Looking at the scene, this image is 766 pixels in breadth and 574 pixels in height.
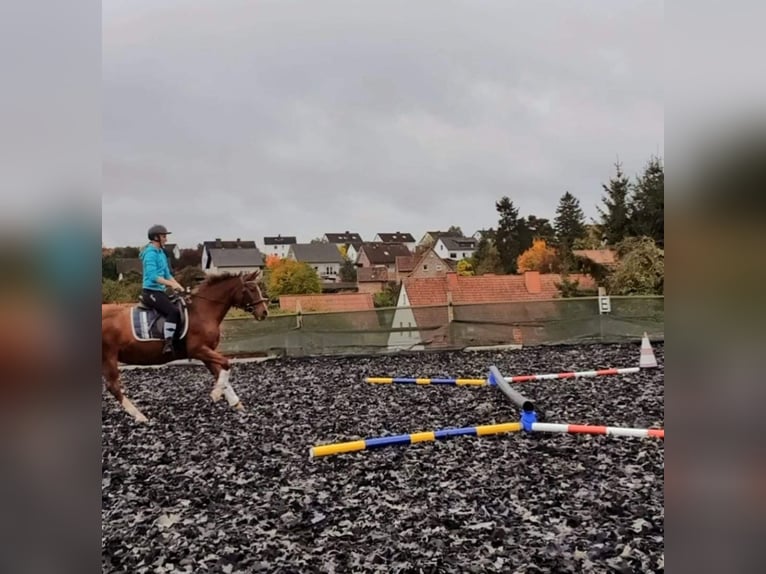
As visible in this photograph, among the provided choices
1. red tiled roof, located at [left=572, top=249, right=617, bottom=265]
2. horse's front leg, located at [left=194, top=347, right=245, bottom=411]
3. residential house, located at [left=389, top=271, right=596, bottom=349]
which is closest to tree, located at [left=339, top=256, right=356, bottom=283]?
residential house, located at [left=389, top=271, right=596, bottom=349]

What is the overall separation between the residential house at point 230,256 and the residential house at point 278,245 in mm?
211

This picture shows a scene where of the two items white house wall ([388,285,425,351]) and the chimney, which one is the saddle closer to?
white house wall ([388,285,425,351])

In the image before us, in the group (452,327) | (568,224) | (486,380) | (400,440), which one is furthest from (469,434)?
(568,224)

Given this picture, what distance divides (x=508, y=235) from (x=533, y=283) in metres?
2.31

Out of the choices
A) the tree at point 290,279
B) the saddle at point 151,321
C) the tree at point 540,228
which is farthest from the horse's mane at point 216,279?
the tree at point 540,228

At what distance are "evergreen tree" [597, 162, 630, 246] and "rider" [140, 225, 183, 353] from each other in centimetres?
782

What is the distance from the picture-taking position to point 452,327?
7484mm

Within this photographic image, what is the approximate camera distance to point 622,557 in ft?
5.43

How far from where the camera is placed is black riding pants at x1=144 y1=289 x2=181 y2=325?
338cm

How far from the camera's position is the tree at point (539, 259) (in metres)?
9.63

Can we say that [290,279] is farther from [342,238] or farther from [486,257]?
[486,257]
